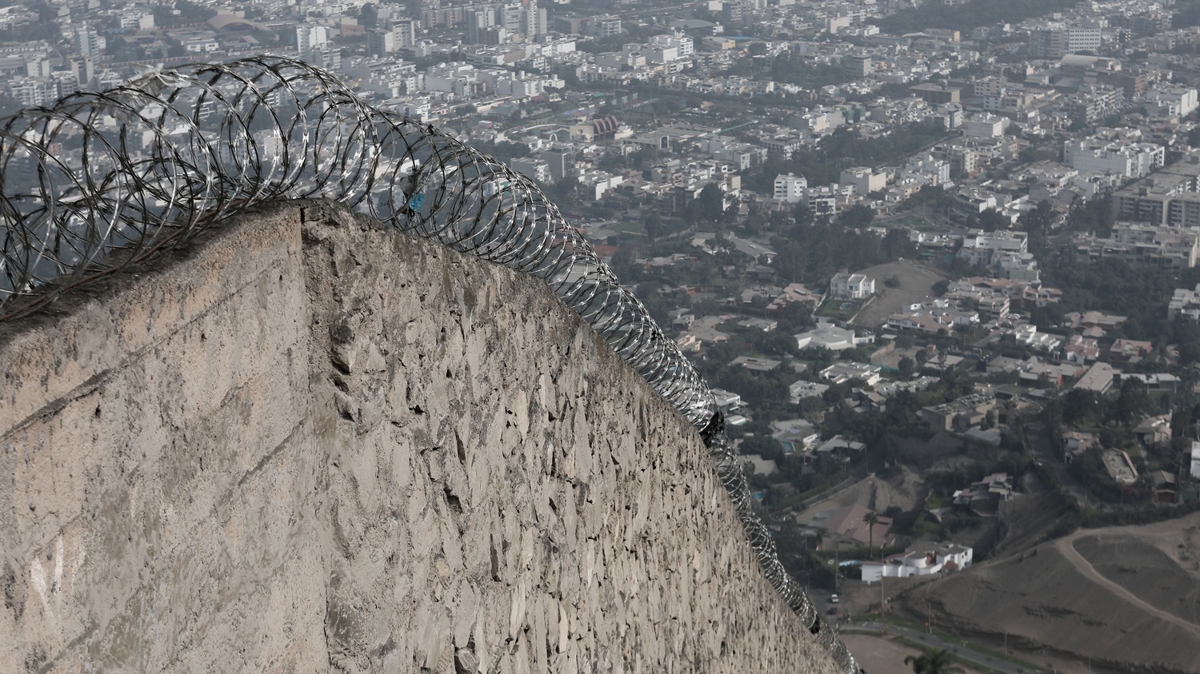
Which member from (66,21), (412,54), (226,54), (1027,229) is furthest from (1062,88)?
(66,21)

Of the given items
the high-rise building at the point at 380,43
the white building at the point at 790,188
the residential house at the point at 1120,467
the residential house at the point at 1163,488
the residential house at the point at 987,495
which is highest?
the high-rise building at the point at 380,43

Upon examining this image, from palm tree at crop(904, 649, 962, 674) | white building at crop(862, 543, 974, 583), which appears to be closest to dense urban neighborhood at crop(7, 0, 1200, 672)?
white building at crop(862, 543, 974, 583)

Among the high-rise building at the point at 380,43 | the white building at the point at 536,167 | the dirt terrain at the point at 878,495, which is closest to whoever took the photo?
the dirt terrain at the point at 878,495

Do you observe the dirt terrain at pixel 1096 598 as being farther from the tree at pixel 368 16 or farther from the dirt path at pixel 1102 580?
the tree at pixel 368 16

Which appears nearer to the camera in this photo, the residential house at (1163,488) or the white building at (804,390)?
the residential house at (1163,488)

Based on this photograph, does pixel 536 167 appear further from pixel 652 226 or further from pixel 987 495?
pixel 987 495

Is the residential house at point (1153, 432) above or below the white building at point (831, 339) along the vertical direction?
above

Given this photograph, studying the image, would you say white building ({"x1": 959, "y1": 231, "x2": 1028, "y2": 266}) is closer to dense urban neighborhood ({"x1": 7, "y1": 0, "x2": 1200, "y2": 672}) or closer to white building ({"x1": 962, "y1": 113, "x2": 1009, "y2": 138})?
dense urban neighborhood ({"x1": 7, "y1": 0, "x2": 1200, "y2": 672})

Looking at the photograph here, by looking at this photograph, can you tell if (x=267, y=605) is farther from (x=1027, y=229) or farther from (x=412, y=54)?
(x=412, y=54)

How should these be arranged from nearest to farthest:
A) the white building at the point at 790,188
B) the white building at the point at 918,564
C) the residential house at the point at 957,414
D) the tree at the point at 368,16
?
the white building at the point at 918,564 → the residential house at the point at 957,414 → the white building at the point at 790,188 → the tree at the point at 368,16

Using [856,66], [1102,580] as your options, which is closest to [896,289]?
[1102,580]

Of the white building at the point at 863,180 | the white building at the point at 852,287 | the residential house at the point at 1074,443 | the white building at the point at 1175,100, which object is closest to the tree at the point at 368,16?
the white building at the point at 863,180
